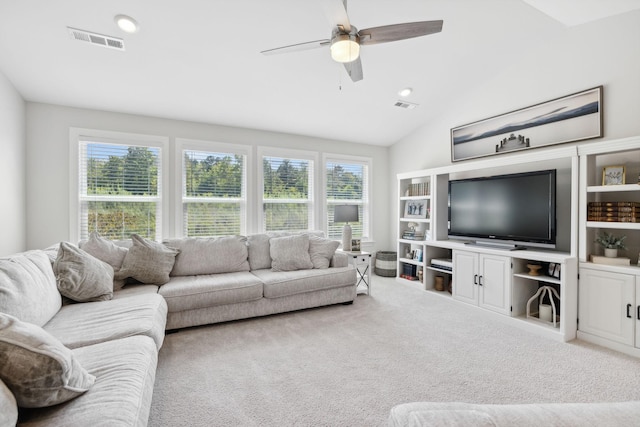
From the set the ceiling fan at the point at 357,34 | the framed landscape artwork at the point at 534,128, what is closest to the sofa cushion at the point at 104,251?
the ceiling fan at the point at 357,34

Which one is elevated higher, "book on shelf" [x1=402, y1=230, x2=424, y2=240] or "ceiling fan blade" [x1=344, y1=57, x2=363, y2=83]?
"ceiling fan blade" [x1=344, y1=57, x2=363, y2=83]

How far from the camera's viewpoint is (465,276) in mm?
3666

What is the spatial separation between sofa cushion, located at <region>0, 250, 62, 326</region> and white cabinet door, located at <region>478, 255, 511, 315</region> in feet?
13.1

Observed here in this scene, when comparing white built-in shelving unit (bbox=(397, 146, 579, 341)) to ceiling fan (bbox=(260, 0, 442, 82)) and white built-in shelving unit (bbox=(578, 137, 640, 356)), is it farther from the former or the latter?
ceiling fan (bbox=(260, 0, 442, 82))

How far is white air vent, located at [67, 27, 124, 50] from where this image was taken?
251 centimetres

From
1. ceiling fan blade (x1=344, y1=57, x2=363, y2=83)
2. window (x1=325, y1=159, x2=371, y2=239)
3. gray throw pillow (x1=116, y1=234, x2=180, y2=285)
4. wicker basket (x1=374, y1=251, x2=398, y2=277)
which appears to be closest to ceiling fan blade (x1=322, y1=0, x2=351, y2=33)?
ceiling fan blade (x1=344, y1=57, x2=363, y2=83)

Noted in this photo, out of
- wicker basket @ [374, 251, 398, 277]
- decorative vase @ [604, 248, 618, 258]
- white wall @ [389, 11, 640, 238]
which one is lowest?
wicker basket @ [374, 251, 398, 277]

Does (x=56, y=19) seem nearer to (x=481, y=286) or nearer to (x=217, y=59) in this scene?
(x=217, y=59)

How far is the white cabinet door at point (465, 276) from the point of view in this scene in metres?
3.55

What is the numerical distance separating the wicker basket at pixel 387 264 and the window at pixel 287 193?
142 centimetres

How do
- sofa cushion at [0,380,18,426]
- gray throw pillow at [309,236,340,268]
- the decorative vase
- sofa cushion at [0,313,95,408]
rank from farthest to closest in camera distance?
gray throw pillow at [309,236,340,268], the decorative vase, sofa cushion at [0,313,95,408], sofa cushion at [0,380,18,426]

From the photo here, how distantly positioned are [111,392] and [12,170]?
3171 millimetres

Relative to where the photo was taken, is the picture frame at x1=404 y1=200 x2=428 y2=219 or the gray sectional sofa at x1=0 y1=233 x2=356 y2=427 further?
the picture frame at x1=404 y1=200 x2=428 y2=219

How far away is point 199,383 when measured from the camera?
203 centimetres
